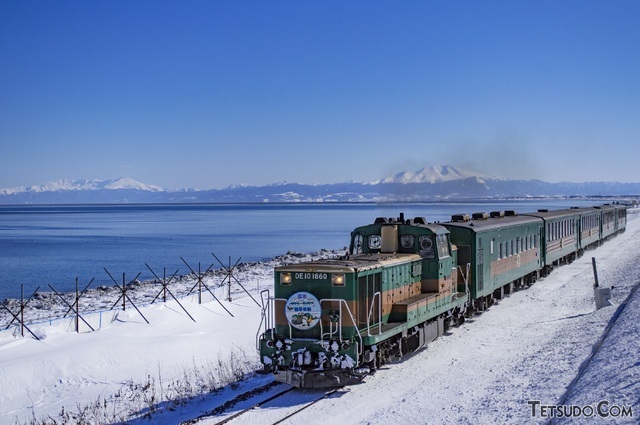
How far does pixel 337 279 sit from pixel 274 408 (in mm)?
3329

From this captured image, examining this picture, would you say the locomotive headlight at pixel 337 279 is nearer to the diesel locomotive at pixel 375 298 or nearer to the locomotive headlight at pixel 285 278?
the diesel locomotive at pixel 375 298

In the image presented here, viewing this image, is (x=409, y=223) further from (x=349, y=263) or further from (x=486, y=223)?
(x=486, y=223)

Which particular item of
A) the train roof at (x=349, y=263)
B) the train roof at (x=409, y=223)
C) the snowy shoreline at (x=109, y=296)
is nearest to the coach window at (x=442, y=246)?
the train roof at (x=409, y=223)

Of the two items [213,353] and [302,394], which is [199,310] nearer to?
[213,353]

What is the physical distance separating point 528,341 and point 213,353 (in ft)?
34.6

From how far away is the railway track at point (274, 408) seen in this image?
12.6 metres

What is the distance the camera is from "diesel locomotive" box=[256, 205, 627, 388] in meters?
14.7

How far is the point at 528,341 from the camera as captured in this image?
18.9 metres

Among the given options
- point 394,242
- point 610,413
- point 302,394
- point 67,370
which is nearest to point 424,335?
point 394,242

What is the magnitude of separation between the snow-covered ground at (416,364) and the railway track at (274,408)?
0.34 meters

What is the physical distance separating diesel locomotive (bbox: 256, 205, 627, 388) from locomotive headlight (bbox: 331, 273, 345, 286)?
2 cm

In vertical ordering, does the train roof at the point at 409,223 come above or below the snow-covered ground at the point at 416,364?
above

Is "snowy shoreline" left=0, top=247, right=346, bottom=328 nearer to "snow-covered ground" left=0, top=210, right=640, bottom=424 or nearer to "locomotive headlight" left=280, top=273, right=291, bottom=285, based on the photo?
"snow-covered ground" left=0, top=210, right=640, bottom=424

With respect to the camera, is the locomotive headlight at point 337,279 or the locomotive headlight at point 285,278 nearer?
the locomotive headlight at point 337,279
